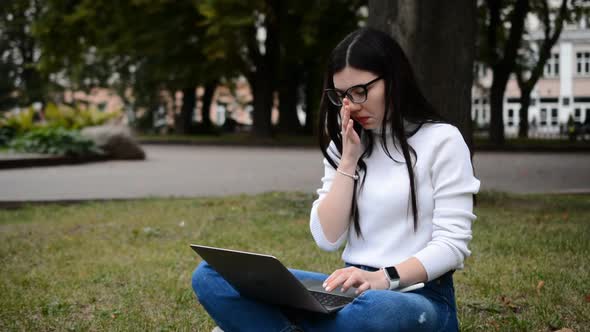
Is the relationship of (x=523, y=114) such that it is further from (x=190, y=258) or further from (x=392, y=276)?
(x=392, y=276)

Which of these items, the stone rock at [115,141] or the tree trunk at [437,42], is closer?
the tree trunk at [437,42]

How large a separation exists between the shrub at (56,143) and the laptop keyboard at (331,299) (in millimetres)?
15822

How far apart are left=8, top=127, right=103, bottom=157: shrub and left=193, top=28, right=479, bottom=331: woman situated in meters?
15.7

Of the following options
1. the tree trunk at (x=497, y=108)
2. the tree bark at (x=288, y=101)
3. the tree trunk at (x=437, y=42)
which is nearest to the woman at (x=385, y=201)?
the tree trunk at (x=437, y=42)

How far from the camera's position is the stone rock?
19.5 metres

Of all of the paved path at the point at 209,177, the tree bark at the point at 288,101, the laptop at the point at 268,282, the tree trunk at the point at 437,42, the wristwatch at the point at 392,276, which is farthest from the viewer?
the tree bark at the point at 288,101

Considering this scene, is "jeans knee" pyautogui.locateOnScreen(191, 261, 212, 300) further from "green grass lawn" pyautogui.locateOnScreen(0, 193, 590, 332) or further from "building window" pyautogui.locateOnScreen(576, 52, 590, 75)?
"building window" pyautogui.locateOnScreen(576, 52, 590, 75)

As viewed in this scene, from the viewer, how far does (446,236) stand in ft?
9.51

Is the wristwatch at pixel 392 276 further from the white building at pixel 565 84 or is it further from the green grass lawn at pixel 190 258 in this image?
the white building at pixel 565 84

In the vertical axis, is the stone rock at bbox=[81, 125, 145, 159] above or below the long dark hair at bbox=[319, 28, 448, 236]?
below

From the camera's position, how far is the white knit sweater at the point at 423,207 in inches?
114

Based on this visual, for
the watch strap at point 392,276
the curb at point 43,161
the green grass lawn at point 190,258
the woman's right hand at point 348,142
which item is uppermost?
the woman's right hand at point 348,142

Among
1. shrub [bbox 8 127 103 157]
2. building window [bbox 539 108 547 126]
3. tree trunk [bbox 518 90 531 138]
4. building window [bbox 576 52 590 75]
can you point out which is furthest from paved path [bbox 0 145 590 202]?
building window [bbox 576 52 590 75]

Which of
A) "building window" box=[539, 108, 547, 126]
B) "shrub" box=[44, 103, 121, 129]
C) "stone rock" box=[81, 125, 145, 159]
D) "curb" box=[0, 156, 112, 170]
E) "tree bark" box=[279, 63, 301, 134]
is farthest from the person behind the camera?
"building window" box=[539, 108, 547, 126]
